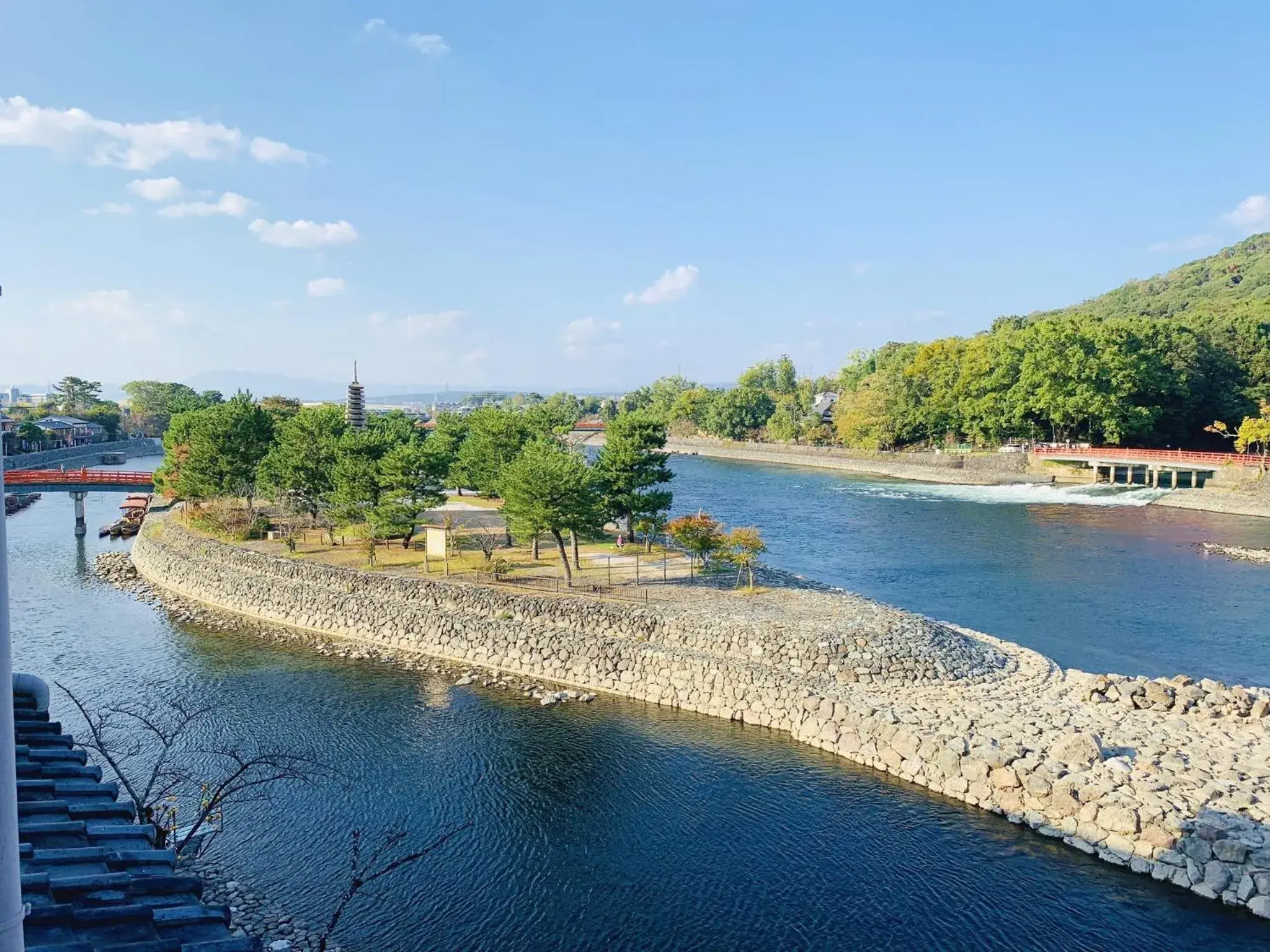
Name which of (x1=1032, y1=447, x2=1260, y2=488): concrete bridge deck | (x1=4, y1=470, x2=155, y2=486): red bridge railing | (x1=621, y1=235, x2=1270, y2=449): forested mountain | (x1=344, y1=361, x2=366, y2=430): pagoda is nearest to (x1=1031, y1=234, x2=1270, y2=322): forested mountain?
(x1=621, y1=235, x2=1270, y2=449): forested mountain

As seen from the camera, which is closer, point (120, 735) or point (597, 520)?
point (120, 735)

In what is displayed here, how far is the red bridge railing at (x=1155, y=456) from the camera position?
53.4m

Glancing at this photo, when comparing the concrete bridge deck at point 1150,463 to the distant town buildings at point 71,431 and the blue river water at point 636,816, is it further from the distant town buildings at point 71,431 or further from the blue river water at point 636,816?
the distant town buildings at point 71,431

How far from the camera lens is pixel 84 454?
77.1m

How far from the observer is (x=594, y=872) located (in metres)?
13.8

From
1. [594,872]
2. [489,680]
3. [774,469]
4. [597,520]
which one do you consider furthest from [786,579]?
[774,469]

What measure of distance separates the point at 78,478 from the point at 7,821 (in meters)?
46.3

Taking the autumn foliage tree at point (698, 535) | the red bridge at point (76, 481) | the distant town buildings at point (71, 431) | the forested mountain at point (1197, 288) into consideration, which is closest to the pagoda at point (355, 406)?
the red bridge at point (76, 481)

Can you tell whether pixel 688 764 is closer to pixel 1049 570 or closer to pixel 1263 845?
pixel 1263 845

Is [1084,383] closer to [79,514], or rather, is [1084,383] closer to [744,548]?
[744,548]

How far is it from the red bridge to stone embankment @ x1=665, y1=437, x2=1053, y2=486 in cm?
4290

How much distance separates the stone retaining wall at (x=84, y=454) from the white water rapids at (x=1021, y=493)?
6154 cm

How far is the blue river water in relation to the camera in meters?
12.4

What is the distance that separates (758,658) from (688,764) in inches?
168
